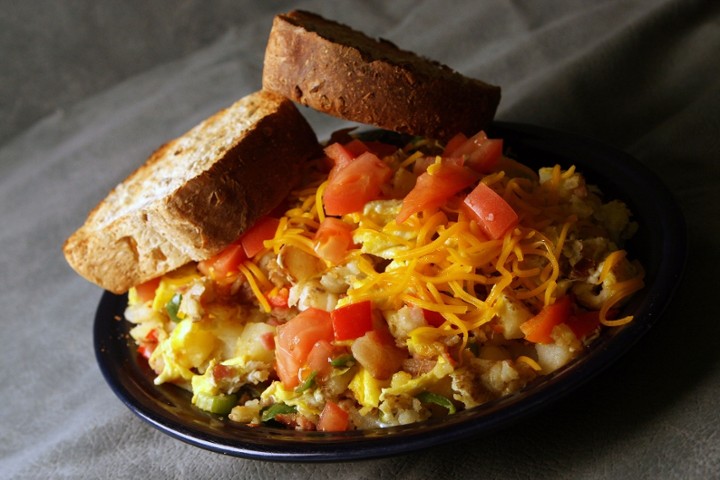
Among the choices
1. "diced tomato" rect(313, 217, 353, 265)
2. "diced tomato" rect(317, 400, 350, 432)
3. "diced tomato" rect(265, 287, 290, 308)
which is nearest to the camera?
"diced tomato" rect(317, 400, 350, 432)

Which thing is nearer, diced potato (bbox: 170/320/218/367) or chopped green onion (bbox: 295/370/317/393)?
chopped green onion (bbox: 295/370/317/393)

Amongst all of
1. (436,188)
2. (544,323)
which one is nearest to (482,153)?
(436,188)

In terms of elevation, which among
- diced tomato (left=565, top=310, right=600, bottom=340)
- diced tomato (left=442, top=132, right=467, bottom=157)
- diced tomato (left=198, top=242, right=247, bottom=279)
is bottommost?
diced tomato (left=565, top=310, right=600, bottom=340)

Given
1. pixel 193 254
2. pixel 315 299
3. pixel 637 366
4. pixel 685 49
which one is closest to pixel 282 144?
pixel 193 254

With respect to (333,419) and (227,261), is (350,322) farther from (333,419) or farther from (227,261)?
(227,261)

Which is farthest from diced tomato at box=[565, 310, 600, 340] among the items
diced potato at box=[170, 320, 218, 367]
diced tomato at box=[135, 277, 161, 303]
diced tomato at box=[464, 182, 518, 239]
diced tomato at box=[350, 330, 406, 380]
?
diced tomato at box=[135, 277, 161, 303]

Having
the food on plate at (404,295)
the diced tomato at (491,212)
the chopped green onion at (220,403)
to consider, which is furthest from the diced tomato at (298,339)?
the diced tomato at (491,212)

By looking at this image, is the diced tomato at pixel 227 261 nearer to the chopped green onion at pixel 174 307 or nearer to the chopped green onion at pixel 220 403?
the chopped green onion at pixel 174 307

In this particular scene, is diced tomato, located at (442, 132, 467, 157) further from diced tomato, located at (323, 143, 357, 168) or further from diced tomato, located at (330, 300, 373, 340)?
diced tomato, located at (330, 300, 373, 340)
